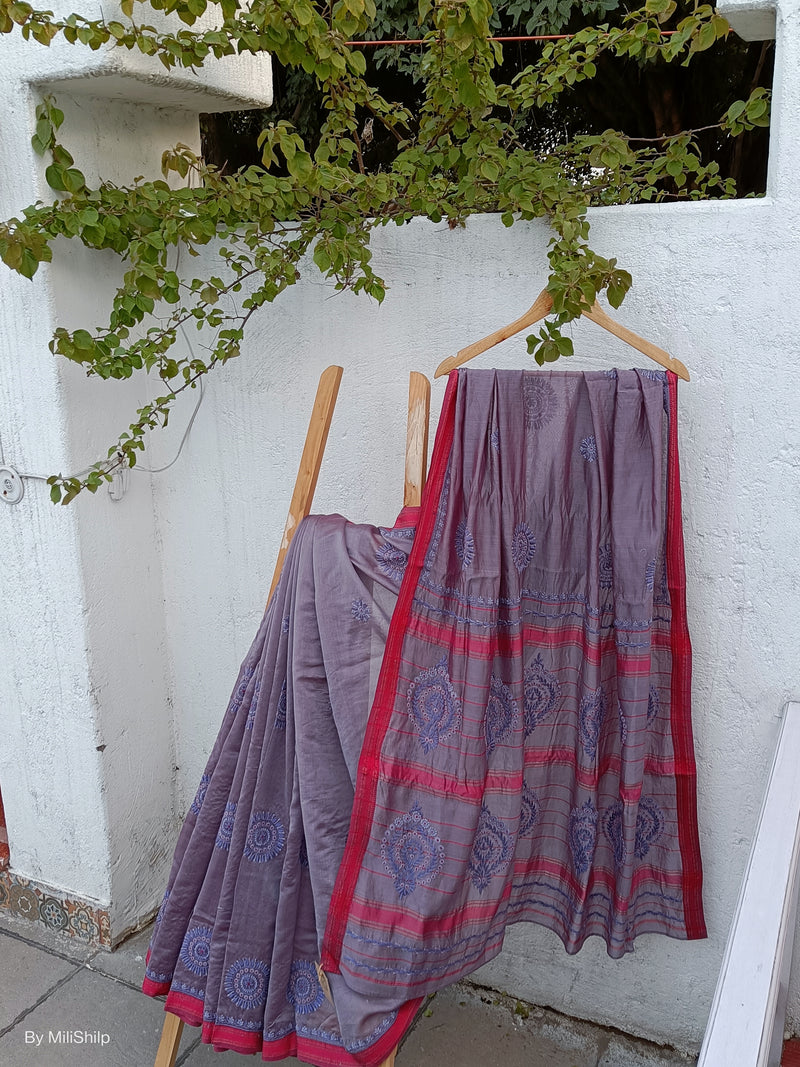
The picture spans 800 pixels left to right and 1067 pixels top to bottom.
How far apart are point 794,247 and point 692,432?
397 millimetres

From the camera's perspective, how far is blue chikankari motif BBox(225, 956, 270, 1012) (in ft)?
5.99

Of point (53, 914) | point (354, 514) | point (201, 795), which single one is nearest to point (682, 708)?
point (354, 514)

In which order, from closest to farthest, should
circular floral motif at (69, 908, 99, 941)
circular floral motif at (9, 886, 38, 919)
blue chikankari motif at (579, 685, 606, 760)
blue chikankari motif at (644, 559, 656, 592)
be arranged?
blue chikankari motif at (644, 559, 656, 592) < blue chikankari motif at (579, 685, 606, 760) < circular floral motif at (69, 908, 99, 941) < circular floral motif at (9, 886, 38, 919)

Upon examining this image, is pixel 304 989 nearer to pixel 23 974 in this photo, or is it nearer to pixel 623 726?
pixel 623 726

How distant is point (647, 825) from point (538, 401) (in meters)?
0.91

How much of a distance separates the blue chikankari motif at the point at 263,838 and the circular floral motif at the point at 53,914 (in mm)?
1116

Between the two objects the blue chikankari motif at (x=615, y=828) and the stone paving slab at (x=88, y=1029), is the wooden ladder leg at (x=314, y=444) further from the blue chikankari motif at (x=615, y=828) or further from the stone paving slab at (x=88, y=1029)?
the stone paving slab at (x=88, y=1029)

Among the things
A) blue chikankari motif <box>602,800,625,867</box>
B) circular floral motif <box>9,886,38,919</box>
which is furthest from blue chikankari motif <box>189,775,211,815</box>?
circular floral motif <box>9,886,38,919</box>

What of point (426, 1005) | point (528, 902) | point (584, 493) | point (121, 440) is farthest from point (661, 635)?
point (121, 440)

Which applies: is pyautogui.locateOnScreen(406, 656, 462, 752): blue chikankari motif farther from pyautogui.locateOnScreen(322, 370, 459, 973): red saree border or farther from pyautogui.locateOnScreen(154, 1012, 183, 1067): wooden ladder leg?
pyautogui.locateOnScreen(154, 1012, 183, 1067): wooden ladder leg

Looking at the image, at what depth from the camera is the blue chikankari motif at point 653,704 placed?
1.77 m

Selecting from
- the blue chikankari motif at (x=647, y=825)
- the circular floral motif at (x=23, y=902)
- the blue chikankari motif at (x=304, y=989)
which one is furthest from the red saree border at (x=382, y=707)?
the circular floral motif at (x=23, y=902)

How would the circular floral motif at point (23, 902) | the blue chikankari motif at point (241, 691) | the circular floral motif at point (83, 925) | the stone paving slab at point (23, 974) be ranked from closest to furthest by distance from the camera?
the blue chikankari motif at point (241, 691) < the stone paving slab at point (23, 974) < the circular floral motif at point (83, 925) < the circular floral motif at point (23, 902)

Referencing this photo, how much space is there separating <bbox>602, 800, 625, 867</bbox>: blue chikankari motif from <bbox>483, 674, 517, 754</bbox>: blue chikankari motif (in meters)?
0.33
